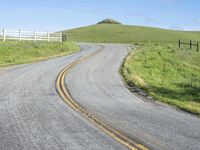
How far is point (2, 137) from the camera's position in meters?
9.01

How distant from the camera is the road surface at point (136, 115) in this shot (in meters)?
9.09

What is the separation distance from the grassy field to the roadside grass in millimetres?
8587

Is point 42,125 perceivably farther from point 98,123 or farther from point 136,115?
point 136,115

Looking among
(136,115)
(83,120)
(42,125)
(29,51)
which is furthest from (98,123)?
(29,51)

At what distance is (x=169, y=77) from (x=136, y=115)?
671 inches

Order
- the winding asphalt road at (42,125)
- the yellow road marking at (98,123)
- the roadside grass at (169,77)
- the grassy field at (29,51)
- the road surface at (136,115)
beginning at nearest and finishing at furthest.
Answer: the winding asphalt road at (42,125) < the yellow road marking at (98,123) < the road surface at (136,115) < the roadside grass at (169,77) < the grassy field at (29,51)

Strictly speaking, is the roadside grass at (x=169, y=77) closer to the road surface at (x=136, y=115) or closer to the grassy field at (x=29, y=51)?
the road surface at (x=136, y=115)

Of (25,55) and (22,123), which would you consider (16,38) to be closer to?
(25,55)

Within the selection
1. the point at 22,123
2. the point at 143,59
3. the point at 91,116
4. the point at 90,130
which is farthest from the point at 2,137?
the point at 143,59

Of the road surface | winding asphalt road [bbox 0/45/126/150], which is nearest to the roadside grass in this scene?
the road surface

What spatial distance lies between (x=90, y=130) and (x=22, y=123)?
1943 mm

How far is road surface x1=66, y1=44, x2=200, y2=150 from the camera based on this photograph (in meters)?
9.09

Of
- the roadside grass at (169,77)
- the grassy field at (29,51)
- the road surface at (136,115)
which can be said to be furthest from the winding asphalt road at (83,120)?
the grassy field at (29,51)

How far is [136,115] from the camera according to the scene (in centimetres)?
1199
